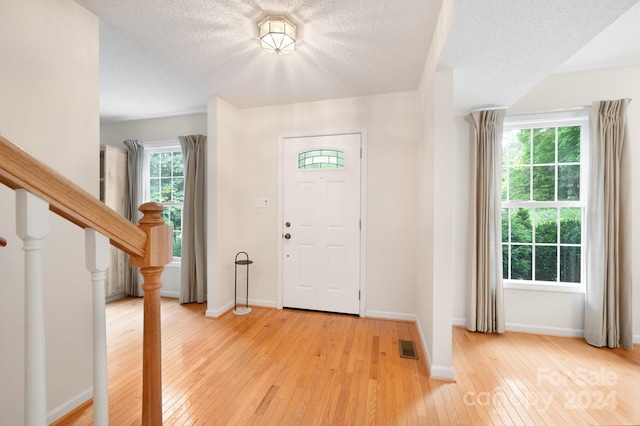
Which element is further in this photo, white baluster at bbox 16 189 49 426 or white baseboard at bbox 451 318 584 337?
white baseboard at bbox 451 318 584 337

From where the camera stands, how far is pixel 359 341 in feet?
8.07

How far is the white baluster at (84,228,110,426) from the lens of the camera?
0.67 metres

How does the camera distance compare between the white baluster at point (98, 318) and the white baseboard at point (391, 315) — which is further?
the white baseboard at point (391, 315)

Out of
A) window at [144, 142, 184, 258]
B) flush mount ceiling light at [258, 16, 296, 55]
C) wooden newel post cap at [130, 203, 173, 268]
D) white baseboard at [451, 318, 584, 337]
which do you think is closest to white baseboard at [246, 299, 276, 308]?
window at [144, 142, 184, 258]

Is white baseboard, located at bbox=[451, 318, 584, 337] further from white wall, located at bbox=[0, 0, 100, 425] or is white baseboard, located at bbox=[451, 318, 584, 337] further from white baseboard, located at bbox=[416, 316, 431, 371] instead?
white wall, located at bbox=[0, 0, 100, 425]

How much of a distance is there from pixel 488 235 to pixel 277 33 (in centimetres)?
266

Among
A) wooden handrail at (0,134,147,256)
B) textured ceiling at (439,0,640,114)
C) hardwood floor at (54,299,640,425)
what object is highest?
textured ceiling at (439,0,640,114)

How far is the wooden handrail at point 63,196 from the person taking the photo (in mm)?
539

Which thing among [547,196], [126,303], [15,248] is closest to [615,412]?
[547,196]

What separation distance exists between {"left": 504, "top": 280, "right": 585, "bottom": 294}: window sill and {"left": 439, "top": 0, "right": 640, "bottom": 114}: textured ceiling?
1918 millimetres

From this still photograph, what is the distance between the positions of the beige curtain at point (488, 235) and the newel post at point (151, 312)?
283cm

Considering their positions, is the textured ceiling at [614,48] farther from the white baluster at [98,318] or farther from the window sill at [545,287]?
the white baluster at [98,318]

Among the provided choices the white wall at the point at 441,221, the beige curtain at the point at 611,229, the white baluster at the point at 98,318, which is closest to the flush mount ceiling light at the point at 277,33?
the white wall at the point at 441,221

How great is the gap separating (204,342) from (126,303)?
1.89 metres
